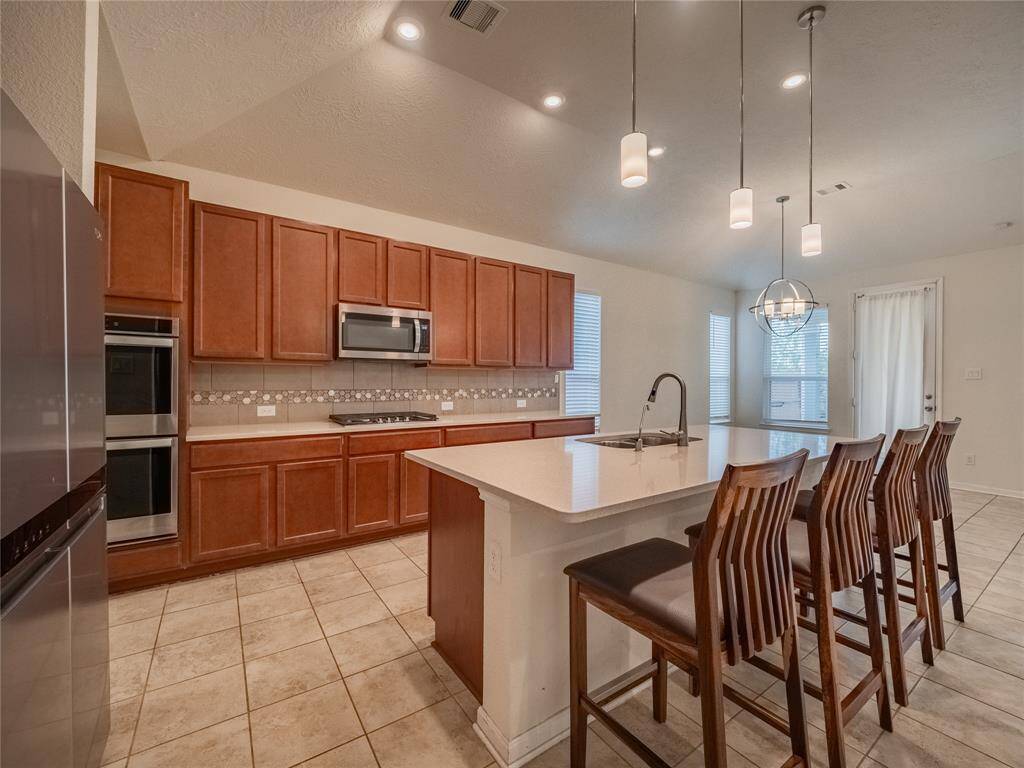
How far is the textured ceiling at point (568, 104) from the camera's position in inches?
87.4

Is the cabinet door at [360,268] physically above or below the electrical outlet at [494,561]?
above

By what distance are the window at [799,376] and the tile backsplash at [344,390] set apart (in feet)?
12.8

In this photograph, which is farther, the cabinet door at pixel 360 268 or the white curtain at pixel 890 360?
the white curtain at pixel 890 360

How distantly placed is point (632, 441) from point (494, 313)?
2256 millimetres

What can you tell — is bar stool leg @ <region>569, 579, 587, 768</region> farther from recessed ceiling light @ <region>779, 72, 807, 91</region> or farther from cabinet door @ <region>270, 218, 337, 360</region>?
recessed ceiling light @ <region>779, 72, 807, 91</region>

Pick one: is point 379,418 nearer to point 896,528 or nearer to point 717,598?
point 717,598

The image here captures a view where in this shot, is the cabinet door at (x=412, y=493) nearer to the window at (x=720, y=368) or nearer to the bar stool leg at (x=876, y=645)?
the bar stool leg at (x=876, y=645)

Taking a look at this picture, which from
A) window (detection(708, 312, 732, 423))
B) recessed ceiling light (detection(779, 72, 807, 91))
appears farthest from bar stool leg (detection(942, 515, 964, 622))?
window (detection(708, 312, 732, 423))

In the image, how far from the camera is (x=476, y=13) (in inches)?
87.6

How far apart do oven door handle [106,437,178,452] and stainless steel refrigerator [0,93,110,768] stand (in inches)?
53.1

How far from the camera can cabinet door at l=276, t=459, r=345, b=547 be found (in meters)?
3.00

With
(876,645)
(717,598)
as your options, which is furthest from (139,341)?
(876,645)

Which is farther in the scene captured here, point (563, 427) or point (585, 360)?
point (585, 360)

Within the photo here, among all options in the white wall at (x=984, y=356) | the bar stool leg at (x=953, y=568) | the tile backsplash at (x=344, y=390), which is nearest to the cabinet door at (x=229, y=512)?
the tile backsplash at (x=344, y=390)
